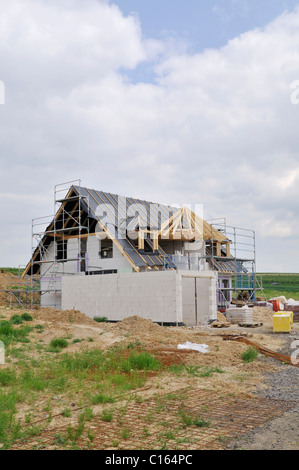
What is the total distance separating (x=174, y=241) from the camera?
2703 centimetres

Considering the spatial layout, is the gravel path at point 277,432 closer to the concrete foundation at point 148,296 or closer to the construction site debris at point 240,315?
the concrete foundation at point 148,296

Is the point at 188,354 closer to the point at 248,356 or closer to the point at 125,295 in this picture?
the point at 248,356

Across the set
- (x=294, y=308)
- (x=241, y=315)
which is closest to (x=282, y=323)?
(x=241, y=315)

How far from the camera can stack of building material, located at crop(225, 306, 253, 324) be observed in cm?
2123

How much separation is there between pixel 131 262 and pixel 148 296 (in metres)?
2.36

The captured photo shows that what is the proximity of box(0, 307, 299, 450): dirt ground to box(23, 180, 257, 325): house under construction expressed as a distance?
2956 millimetres

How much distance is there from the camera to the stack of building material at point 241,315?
21.2m

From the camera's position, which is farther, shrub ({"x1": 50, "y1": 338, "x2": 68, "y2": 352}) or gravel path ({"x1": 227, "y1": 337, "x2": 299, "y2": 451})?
shrub ({"x1": 50, "y1": 338, "x2": 68, "y2": 352})

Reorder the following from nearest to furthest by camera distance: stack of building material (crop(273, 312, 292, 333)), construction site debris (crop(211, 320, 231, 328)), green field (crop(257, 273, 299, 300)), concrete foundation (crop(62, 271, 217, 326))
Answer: stack of building material (crop(273, 312, 292, 333)) → construction site debris (crop(211, 320, 231, 328)) → concrete foundation (crop(62, 271, 217, 326)) → green field (crop(257, 273, 299, 300))

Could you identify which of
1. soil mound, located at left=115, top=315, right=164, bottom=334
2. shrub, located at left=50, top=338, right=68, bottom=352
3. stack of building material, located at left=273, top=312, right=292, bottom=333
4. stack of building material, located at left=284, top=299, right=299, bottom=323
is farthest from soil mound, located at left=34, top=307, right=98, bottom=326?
stack of building material, located at left=284, top=299, right=299, bottom=323

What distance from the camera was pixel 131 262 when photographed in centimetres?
2208

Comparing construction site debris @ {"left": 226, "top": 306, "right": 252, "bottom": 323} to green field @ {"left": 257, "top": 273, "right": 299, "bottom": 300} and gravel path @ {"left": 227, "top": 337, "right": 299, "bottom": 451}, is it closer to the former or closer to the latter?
gravel path @ {"left": 227, "top": 337, "right": 299, "bottom": 451}

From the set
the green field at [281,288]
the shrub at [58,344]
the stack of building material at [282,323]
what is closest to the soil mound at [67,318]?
the shrub at [58,344]
